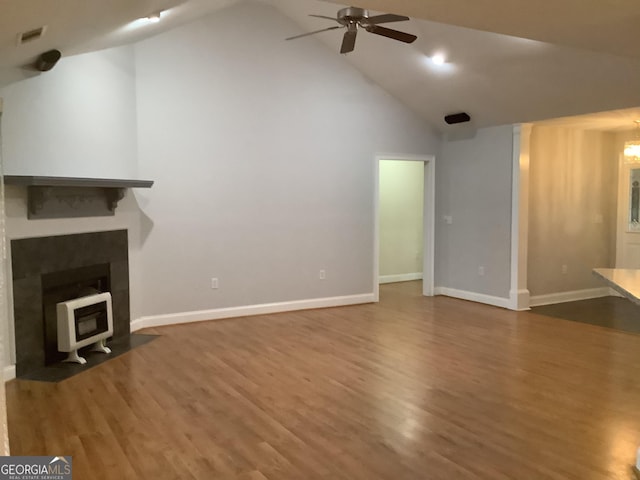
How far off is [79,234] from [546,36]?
4.25m

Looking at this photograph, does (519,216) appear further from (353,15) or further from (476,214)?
(353,15)

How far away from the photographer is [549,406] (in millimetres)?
3439

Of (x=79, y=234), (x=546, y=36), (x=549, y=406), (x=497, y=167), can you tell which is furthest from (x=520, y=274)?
(x=79, y=234)

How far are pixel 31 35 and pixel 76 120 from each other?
1619mm

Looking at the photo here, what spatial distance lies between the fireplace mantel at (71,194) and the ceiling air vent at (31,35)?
1037 mm

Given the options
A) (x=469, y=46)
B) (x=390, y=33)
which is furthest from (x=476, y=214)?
(x=390, y=33)

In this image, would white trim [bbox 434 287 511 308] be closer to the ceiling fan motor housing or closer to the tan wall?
the tan wall

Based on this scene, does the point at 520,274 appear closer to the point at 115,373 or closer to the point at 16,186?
the point at 115,373

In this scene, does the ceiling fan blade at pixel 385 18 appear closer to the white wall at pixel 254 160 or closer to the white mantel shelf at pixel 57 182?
the white wall at pixel 254 160

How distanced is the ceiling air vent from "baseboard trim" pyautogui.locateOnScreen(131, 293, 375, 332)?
10.5 ft

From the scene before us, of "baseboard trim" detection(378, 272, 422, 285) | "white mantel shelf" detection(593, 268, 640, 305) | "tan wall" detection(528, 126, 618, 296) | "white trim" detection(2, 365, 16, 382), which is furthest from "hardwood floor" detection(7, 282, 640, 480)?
"baseboard trim" detection(378, 272, 422, 285)

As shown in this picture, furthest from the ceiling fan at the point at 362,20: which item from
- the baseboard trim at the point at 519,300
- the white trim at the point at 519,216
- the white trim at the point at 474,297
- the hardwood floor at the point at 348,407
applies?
the white trim at the point at 474,297

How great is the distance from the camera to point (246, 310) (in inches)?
Result: 243

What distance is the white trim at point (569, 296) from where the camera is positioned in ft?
22.5
